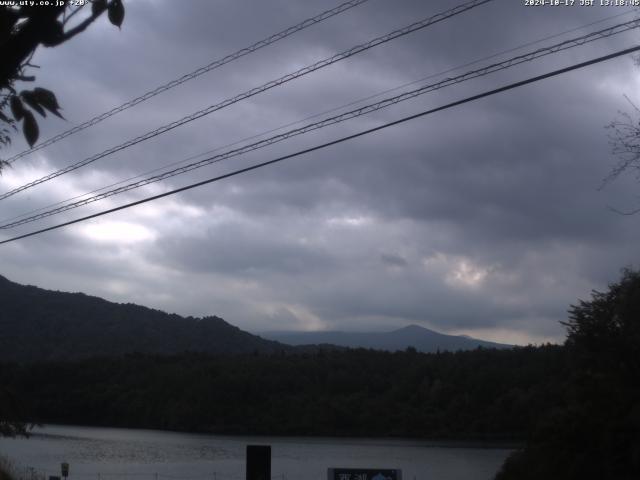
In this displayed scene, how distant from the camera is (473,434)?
59375 millimetres

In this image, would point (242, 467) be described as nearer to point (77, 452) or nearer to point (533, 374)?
point (77, 452)

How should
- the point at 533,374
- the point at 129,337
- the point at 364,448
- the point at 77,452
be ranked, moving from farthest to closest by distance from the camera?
the point at 129,337, the point at 533,374, the point at 364,448, the point at 77,452

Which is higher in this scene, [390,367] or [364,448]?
[390,367]

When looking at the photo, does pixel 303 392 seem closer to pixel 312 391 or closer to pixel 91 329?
pixel 312 391

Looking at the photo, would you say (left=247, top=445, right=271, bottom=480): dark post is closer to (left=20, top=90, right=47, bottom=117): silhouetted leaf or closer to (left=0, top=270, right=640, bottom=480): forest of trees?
(left=20, top=90, right=47, bottom=117): silhouetted leaf

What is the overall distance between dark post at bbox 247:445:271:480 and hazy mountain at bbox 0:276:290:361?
74788 mm

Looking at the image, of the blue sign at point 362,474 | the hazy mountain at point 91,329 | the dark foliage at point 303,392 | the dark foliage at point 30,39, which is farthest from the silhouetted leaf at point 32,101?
the hazy mountain at point 91,329

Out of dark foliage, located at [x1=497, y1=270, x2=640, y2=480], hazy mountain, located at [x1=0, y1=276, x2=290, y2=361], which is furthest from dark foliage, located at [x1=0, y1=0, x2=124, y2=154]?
hazy mountain, located at [x1=0, y1=276, x2=290, y2=361]

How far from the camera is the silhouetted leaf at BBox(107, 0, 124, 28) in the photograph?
4.14m

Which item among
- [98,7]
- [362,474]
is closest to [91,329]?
[362,474]

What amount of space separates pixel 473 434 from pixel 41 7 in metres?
59.6

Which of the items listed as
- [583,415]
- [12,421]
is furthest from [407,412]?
[12,421]

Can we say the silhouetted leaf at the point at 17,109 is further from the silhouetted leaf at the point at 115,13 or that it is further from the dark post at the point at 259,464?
the dark post at the point at 259,464

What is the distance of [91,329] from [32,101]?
108866mm
